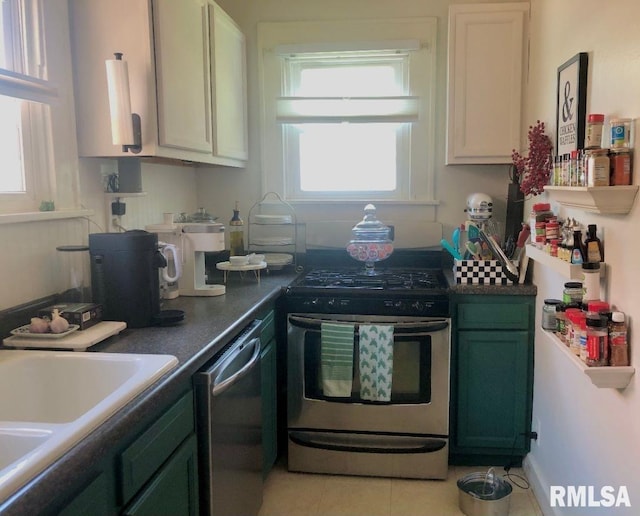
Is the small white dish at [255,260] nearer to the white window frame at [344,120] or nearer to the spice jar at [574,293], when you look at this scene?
the white window frame at [344,120]

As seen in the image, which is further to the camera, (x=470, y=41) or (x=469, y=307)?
(x=470, y=41)

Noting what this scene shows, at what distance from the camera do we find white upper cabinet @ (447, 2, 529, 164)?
3.07 meters

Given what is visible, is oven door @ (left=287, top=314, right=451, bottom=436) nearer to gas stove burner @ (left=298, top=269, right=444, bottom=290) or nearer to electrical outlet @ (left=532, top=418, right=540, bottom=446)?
gas stove burner @ (left=298, top=269, right=444, bottom=290)

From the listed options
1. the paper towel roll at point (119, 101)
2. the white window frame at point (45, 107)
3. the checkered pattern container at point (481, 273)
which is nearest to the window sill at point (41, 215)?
the white window frame at point (45, 107)

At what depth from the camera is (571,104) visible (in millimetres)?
2252

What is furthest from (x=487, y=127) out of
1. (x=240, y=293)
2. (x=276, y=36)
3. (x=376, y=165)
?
(x=240, y=293)

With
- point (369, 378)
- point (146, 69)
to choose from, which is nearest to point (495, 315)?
point (369, 378)

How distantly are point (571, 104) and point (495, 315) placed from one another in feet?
3.41

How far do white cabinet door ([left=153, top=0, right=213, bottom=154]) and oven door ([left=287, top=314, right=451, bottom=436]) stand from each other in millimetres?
970

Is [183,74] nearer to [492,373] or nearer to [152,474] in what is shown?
[152,474]

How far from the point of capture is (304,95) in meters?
3.52

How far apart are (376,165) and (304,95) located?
0.58 m

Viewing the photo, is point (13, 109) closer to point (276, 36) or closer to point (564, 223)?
point (276, 36)

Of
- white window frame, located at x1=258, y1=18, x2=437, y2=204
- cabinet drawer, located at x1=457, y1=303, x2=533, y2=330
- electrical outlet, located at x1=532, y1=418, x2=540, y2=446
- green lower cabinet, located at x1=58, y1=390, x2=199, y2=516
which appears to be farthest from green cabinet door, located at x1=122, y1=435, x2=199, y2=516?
white window frame, located at x1=258, y1=18, x2=437, y2=204
